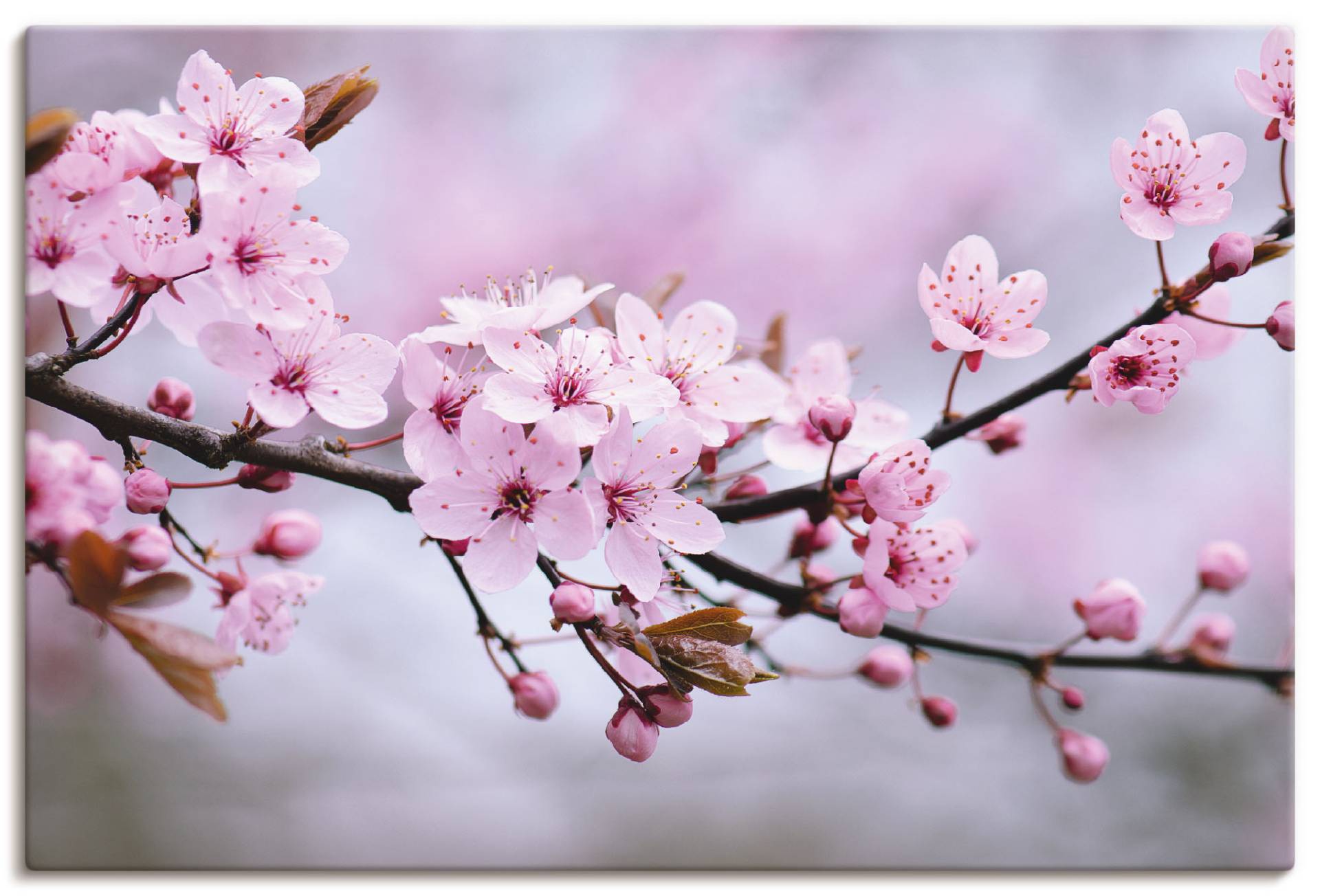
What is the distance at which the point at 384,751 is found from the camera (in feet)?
5.90

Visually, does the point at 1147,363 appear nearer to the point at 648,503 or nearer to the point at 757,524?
the point at 648,503

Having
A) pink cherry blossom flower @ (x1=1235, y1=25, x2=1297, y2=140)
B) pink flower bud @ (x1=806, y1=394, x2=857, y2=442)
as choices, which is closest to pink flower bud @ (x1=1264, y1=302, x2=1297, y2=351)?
pink cherry blossom flower @ (x1=1235, y1=25, x2=1297, y2=140)

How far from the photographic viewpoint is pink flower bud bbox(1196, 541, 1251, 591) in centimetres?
133

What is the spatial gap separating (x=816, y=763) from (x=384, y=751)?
83 centimetres

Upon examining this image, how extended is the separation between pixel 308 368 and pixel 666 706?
0.44 metres

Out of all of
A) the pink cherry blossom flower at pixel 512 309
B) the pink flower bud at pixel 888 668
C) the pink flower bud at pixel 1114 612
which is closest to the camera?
the pink cherry blossom flower at pixel 512 309

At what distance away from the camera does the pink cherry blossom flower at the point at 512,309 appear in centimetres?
88

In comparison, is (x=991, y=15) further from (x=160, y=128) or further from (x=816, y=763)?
(x=816, y=763)

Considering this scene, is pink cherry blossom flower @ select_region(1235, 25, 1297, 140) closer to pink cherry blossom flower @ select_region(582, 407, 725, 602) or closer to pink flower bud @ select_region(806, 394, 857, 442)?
pink flower bud @ select_region(806, 394, 857, 442)

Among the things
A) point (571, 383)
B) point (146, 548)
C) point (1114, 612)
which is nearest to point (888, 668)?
point (1114, 612)

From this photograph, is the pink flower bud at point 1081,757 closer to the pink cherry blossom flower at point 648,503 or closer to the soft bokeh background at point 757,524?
the soft bokeh background at point 757,524

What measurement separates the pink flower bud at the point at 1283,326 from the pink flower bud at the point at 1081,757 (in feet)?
1.89

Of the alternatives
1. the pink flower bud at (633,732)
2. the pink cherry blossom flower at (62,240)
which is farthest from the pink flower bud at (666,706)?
the pink cherry blossom flower at (62,240)

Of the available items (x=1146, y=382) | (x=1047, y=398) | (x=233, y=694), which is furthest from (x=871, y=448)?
(x=233, y=694)
